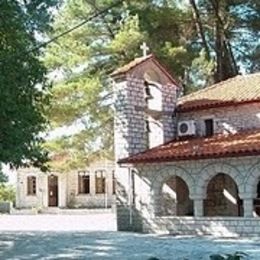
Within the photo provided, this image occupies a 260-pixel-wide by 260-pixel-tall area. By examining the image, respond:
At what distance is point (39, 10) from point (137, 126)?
343 inches

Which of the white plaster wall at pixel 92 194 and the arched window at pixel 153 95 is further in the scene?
the white plaster wall at pixel 92 194

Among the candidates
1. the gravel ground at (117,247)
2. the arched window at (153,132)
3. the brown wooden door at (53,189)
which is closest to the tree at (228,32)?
the arched window at (153,132)

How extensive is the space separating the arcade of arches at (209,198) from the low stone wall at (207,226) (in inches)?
58.2

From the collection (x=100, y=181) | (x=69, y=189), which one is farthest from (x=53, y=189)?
(x=100, y=181)

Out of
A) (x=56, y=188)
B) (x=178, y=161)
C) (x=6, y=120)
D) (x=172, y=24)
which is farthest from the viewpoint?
(x=56, y=188)

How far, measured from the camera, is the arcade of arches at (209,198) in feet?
74.4

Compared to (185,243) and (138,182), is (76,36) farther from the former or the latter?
(185,243)

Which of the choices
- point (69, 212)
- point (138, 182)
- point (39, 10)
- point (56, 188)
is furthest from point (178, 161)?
point (56, 188)

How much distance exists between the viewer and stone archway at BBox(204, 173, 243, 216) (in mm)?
22500

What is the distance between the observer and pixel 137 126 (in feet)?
74.3

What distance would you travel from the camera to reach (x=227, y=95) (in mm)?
23062

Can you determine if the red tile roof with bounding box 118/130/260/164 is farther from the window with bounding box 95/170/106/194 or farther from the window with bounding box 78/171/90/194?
the window with bounding box 78/171/90/194

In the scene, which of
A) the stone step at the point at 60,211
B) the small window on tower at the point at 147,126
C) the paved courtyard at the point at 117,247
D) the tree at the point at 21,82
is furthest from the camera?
the stone step at the point at 60,211

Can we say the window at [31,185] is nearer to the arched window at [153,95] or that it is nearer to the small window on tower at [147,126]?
the small window on tower at [147,126]
